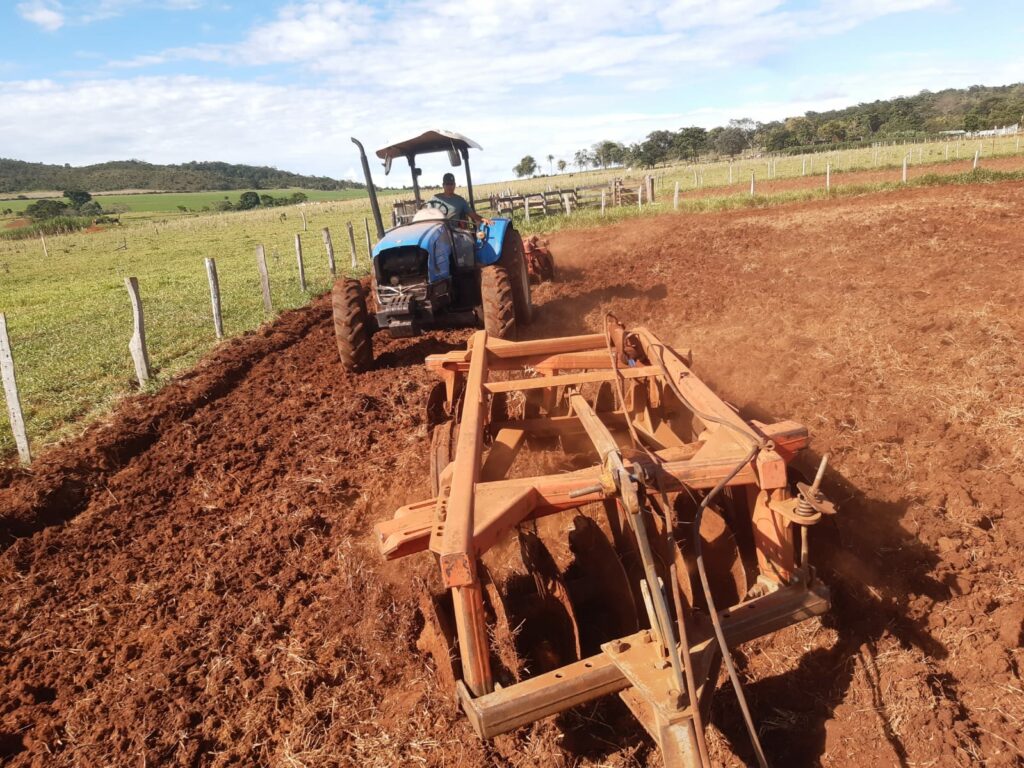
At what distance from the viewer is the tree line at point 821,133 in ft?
190

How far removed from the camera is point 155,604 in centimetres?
375

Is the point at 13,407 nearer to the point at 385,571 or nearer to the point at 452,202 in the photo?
the point at 385,571

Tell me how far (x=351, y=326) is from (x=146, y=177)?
147086mm

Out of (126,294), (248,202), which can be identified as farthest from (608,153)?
(126,294)

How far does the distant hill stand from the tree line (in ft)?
197

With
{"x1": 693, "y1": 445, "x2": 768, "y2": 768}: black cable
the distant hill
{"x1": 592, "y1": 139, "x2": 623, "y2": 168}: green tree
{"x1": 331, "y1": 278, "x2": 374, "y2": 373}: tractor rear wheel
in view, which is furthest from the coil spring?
the distant hill

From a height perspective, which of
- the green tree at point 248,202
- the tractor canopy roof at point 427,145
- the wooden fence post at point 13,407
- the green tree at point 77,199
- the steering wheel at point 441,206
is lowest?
the wooden fence post at point 13,407

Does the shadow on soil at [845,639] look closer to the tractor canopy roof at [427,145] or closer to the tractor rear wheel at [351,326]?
the tractor rear wheel at [351,326]

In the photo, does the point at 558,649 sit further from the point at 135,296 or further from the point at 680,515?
the point at 135,296

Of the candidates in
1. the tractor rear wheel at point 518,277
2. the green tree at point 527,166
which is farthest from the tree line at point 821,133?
the tractor rear wheel at point 518,277

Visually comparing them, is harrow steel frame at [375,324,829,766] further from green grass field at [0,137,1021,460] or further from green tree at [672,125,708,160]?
green tree at [672,125,708,160]

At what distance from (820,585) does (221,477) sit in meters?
4.49

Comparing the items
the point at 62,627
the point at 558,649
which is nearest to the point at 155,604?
the point at 62,627

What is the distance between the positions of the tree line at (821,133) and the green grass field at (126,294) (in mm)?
26276
